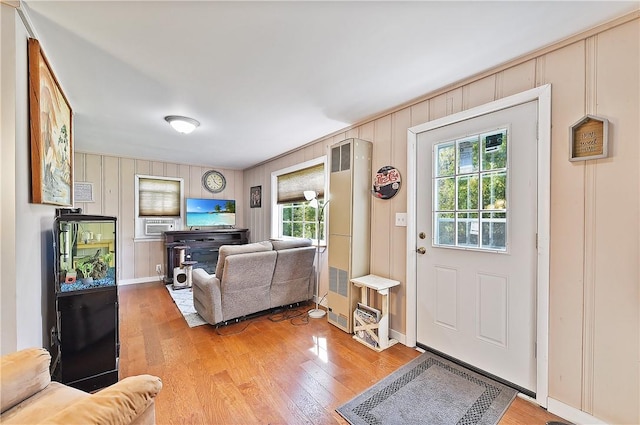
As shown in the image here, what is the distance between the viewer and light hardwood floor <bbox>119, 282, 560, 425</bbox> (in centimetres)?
169

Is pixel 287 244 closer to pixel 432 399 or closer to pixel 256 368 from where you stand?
pixel 256 368

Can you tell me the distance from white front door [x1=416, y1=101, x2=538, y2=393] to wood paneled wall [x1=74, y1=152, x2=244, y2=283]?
4.78 meters

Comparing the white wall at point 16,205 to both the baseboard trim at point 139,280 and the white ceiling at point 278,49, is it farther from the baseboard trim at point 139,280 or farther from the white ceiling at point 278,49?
the baseboard trim at point 139,280

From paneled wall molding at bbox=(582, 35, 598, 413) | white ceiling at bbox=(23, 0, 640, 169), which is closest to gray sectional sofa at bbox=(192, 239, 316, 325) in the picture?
white ceiling at bbox=(23, 0, 640, 169)

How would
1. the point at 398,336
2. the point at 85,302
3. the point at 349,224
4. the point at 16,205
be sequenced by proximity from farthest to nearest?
the point at 349,224, the point at 398,336, the point at 85,302, the point at 16,205

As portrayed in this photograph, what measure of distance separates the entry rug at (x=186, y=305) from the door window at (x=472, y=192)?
2.75 m

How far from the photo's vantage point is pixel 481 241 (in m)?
2.10

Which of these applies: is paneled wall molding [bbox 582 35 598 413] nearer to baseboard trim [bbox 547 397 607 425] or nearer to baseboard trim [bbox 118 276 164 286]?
baseboard trim [bbox 547 397 607 425]

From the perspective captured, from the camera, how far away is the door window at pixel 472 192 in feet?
6.53

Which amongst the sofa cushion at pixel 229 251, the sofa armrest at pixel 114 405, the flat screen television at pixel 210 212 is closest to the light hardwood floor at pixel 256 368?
the sofa cushion at pixel 229 251

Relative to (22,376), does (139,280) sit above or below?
below

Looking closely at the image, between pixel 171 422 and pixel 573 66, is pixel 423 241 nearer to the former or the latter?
pixel 573 66

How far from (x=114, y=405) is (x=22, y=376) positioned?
643 millimetres

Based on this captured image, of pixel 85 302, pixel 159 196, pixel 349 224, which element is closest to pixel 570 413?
pixel 349 224
